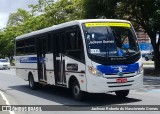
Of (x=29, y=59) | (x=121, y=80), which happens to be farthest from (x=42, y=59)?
(x=121, y=80)

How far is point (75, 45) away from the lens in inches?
526

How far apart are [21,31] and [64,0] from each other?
23.3 metres

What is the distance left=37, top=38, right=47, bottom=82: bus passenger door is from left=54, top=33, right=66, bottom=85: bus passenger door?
5.69 ft

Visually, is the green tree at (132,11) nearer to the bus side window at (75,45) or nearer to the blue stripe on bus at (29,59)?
the blue stripe on bus at (29,59)

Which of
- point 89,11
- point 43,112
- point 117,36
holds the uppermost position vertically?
point 89,11

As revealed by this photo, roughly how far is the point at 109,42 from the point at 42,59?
5.32 metres

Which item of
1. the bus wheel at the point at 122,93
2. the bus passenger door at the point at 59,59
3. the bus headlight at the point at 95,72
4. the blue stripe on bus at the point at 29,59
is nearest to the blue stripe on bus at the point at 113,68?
the bus headlight at the point at 95,72

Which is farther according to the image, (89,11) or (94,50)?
(89,11)

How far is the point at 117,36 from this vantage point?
42.8 ft

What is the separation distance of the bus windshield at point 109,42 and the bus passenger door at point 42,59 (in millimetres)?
4405

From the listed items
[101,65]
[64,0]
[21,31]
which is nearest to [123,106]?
[101,65]

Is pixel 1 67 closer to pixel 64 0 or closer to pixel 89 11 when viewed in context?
pixel 64 0

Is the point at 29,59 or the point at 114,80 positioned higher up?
the point at 29,59

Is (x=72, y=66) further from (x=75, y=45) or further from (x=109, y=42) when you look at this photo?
(x=109, y=42)
